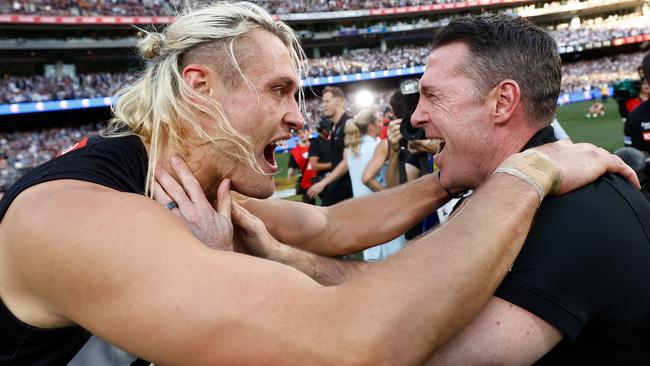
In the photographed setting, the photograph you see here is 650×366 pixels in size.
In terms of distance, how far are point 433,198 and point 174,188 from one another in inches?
63.6

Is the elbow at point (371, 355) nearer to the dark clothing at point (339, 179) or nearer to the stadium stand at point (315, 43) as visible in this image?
the dark clothing at point (339, 179)

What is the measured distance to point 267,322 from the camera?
1.26m

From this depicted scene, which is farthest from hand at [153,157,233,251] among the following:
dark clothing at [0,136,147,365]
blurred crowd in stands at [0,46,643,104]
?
blurred crowd in stands at [0,46,643,104]

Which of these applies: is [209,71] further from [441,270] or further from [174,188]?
[441,270]

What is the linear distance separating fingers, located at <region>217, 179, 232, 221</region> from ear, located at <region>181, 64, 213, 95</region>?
0.38 m

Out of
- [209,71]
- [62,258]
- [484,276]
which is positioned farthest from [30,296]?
[484,276]

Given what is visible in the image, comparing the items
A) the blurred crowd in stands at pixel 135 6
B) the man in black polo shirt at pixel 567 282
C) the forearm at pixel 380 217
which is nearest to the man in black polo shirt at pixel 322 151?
the forearm at pixel 380 217

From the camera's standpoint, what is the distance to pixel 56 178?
151 cm

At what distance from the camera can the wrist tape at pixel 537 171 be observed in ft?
5.17

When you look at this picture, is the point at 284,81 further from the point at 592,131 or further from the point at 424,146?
the point at 592,131

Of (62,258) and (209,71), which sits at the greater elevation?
(209,71)

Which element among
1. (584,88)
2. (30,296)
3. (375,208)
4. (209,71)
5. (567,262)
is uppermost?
(209,71)

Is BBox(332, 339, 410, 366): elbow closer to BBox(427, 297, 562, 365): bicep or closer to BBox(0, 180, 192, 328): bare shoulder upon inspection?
Result: BBox(427, 297, 562, 365): bicep

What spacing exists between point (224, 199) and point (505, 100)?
1.18 m
